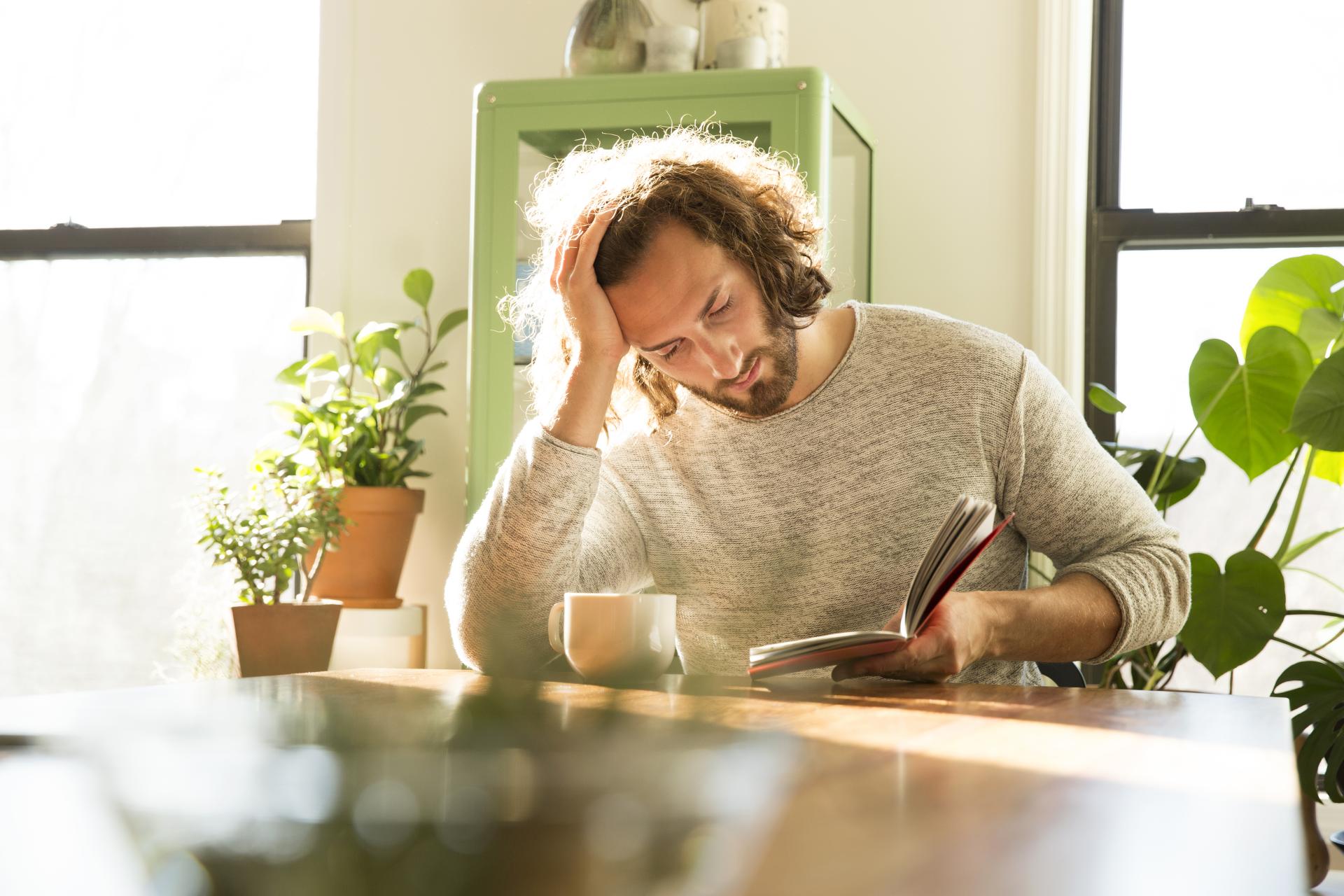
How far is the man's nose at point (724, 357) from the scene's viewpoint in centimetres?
143

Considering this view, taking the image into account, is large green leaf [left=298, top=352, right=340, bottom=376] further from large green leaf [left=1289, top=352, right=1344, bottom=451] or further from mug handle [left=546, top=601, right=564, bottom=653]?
large green leaf [left=1289, top=352, right=1344, bottom=451]

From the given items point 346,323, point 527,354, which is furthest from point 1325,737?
point 346,323

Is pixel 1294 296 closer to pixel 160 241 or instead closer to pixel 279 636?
pixel 279 636

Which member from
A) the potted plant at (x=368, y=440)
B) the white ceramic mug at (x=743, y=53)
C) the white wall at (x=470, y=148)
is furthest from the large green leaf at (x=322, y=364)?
the white ceramic mug at (x=743, y=53)

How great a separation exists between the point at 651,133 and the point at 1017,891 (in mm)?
2079

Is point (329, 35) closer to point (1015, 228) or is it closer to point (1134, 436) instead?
point (1015, 228)

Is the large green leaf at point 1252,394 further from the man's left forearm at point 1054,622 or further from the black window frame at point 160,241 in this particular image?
the black window frame at point 160,241

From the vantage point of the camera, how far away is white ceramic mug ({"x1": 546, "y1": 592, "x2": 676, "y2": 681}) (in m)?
1.07

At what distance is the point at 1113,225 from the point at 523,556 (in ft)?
5.98

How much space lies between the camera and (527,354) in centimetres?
238

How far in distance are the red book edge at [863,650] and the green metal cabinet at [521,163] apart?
135 centimetres

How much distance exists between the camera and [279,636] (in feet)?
7.80

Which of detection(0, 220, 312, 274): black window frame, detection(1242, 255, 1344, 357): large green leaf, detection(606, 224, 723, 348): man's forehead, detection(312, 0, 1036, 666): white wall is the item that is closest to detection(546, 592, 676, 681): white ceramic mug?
detection(606, 224, 723, 348): man's forehead

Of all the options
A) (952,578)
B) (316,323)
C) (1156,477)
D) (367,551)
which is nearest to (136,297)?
(316,323)
